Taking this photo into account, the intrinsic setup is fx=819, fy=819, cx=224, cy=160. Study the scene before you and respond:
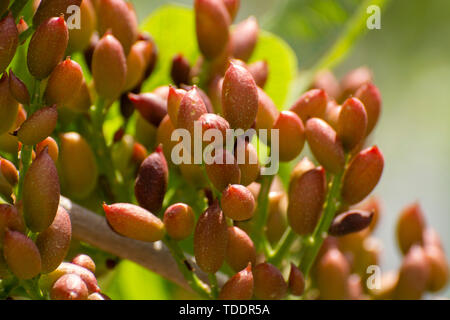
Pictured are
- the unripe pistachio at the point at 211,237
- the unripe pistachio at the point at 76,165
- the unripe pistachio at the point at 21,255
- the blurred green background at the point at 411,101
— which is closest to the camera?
the unripe pistachio at the point at 21,255

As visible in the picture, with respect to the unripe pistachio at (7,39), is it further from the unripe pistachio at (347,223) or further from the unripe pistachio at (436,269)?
the unripe pistachio at (436,269)

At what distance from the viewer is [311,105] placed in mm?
1204

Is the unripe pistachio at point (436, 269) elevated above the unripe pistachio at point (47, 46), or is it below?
below

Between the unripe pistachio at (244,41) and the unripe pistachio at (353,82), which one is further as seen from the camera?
the unripe pistachio at (353,82)

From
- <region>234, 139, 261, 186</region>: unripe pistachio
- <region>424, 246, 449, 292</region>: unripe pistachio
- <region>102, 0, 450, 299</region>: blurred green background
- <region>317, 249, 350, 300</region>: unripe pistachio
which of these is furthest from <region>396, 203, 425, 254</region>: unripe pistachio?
<region>102, 0, 450, 299</region>: blurred green background

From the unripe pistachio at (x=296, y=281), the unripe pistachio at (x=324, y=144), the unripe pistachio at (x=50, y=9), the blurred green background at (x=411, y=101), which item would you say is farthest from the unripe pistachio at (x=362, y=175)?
the blurred green background at (x=411, y=101)

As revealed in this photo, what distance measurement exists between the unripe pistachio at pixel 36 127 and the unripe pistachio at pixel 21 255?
0.12 meters

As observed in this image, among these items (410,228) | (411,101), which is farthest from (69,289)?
(411,101)

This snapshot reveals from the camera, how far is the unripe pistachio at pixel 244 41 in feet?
4.77

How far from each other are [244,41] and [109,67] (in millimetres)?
337

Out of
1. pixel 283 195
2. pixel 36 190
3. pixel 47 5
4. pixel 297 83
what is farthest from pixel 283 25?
pixel 36 190

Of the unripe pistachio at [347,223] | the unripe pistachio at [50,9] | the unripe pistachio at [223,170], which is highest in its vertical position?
the unripe pistachio at [50,9]

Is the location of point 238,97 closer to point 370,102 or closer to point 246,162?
point 246,162
